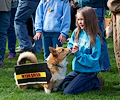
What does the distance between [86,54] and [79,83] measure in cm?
45

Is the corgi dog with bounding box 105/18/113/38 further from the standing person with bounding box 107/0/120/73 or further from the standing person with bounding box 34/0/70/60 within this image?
the standing person with bounding box 34/0/70/60

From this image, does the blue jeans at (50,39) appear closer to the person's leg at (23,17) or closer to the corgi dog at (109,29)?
the person's leg at (23,17)

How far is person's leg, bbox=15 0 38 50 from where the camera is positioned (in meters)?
7.69

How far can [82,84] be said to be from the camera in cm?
509

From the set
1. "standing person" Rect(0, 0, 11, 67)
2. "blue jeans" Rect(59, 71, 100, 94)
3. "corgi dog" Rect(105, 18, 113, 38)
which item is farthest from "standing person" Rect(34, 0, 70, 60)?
"corgi dog" Rect(105, 18, 113, 38)

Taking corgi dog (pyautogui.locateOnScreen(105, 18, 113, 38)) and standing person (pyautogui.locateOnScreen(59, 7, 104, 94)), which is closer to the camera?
standing person (pyautogui.locateOnScreen(59, 7, 104, 94))

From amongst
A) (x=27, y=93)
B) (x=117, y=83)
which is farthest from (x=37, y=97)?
(x=117, y=83)

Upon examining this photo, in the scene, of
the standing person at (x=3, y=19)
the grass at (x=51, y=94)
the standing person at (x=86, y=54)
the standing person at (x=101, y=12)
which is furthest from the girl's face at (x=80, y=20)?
the standing person at (x=3, y=19)

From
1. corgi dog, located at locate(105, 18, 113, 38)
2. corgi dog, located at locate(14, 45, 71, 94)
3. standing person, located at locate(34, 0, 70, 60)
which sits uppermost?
standing person, located at locate(34, 0, 70, 60)

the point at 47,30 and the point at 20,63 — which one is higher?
the point at 47,30

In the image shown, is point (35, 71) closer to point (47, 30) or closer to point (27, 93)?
point (27, 93)

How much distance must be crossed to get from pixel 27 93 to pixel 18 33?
10.9 ft

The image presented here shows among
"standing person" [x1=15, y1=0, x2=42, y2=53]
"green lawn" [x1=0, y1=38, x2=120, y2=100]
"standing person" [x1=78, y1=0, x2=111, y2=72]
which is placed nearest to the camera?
"green lawn" [x1=0, y1=38, x2=120, y2=100]

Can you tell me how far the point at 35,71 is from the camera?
5039 millimetres
